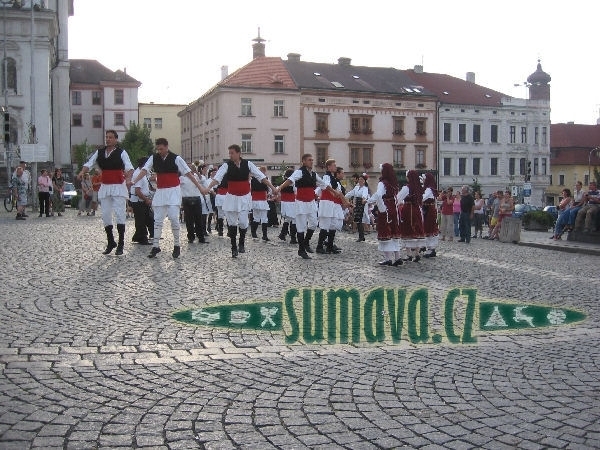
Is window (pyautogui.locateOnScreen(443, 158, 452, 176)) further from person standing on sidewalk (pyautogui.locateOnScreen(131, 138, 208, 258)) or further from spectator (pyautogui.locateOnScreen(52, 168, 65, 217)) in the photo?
person standing on sidewalk (pyautogui.locateOnScreen(131, 138, 208, 258))

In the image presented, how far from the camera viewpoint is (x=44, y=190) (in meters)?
28.5

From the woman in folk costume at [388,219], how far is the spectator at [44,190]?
1727 cm

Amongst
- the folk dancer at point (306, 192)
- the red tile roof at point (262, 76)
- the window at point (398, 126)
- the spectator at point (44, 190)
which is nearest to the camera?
the folk dancer at point (306, 192)

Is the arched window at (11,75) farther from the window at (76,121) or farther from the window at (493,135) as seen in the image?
the window at (76,121)

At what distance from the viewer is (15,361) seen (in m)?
5.86

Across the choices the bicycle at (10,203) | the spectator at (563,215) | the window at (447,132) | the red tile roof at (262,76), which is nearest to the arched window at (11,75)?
the bicycle at (10,203)

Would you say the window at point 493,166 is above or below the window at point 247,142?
below

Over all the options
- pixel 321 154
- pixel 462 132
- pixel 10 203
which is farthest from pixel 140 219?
pixel 462 132

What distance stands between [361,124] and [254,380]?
65.9 metres

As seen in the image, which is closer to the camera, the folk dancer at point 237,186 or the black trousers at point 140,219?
the folk dancer at point 237,186

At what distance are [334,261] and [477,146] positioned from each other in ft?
218

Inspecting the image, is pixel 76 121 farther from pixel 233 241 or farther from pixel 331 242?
pixel 233 241

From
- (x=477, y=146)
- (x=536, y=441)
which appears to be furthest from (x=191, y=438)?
(x=477, y=146)

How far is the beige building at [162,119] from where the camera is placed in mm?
104250
